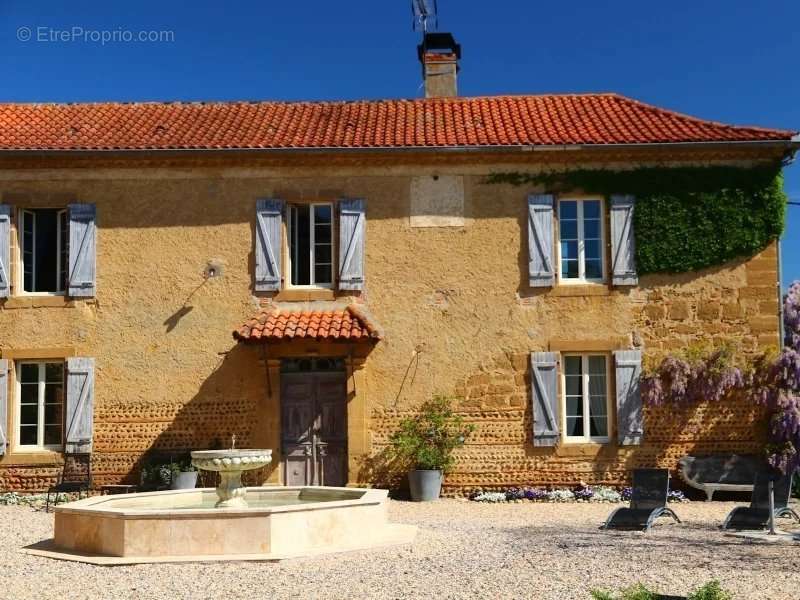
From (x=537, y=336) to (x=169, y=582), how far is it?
773 cm

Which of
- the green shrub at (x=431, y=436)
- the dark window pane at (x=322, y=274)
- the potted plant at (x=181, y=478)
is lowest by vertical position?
the potted plant at (x=181, y=478)

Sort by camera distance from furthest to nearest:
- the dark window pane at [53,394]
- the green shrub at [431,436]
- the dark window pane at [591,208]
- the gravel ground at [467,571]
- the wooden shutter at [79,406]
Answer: the dark window pane at [591,208] < the dark window pane at [53,394] < the wooden shutter at [79,406] < the green shrub at [431,436] < the gravel ground at [467,571]

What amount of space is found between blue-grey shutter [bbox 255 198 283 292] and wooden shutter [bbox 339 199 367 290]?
36.4 inches

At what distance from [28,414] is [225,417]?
9.83 ft

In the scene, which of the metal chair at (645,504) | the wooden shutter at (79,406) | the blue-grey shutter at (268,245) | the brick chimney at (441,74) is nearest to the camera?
the metal chair at (645,504)

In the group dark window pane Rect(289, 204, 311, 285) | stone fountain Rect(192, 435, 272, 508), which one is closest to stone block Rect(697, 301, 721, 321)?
dark window pane Rect(289, 204, 311, 285)

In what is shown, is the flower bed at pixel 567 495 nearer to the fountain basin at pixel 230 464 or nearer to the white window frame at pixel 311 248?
the white window frame at pixel 311 248

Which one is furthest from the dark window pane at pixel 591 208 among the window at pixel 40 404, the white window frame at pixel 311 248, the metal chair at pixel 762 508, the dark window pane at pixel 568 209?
the window at pixel 40 404

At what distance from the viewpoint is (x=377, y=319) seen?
45.9 feet

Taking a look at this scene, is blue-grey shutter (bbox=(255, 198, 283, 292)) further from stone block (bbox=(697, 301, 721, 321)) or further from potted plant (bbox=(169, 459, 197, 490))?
stone block (bbox=(697, 301, 721, 321))

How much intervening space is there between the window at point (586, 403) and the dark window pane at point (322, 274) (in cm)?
383

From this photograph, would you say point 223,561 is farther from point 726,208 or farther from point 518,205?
point 726,208

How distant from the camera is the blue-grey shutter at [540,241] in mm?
13906

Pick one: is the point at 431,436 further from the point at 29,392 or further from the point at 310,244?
the point at 29,392
